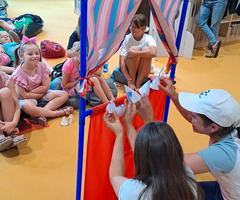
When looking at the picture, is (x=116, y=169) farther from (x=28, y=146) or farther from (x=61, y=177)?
(x=28, y=146)

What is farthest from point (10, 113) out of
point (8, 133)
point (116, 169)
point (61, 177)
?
point (116, 169)

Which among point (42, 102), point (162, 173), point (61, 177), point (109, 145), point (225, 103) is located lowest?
point (61, 177)

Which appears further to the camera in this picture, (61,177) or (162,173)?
(61,177)

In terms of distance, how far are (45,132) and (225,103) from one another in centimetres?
176

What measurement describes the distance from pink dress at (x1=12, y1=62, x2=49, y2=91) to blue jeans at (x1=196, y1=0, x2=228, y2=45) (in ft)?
9.78

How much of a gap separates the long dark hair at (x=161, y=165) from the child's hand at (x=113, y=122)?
29cm

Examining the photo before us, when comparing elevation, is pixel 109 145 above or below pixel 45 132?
above

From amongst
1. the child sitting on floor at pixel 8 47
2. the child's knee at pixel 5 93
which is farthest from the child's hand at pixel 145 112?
the child sitting on floor at pixel 8 47

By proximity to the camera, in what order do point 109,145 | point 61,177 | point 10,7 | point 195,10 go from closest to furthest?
point 109,145 → point 61,177 → point 195,10 → point 10,7

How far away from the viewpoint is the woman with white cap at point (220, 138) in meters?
1.24

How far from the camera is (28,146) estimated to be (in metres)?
2.31

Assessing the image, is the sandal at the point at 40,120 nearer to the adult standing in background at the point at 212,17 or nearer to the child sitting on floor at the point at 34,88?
the child sitting on floor at the point at 34,88

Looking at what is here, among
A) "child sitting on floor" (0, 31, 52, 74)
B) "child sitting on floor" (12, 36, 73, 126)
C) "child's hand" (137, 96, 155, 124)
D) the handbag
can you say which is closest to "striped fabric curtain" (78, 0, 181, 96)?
"child's hand" (137, 96, 155, 124)

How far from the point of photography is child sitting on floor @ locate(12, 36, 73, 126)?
8.34 feet
